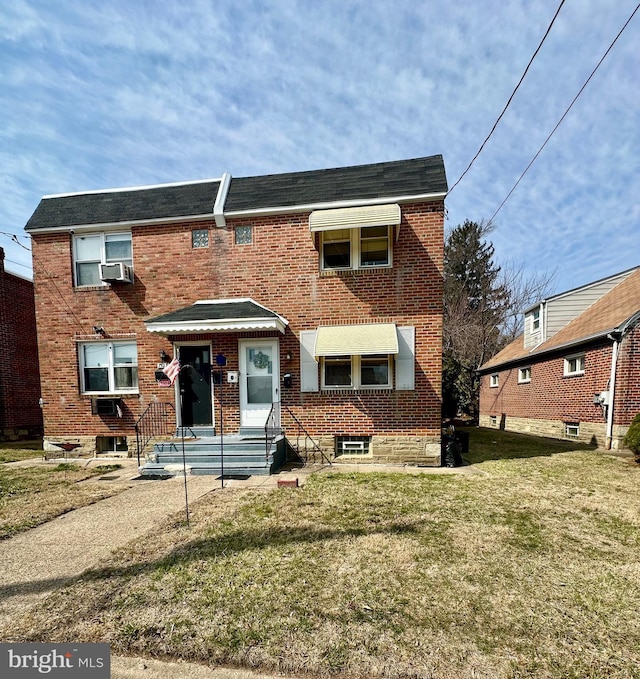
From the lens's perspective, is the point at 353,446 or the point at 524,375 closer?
the point at 353,446

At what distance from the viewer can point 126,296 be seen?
29.1 feet

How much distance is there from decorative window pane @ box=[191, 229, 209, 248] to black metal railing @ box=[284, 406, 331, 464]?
493 centimetres

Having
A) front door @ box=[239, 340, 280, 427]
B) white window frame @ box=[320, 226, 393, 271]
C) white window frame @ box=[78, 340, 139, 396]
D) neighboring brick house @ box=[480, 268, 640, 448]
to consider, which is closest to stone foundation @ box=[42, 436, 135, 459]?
white window frame @ box=[78, 340, 139, 396]

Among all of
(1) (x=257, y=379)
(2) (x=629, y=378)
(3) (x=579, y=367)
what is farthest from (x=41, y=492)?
(3) (x=579, y=367)

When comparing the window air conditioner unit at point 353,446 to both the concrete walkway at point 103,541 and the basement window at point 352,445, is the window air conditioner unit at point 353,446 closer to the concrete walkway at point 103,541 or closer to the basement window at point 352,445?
the basement window at point 352,445

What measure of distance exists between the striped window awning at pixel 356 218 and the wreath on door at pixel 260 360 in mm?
3363

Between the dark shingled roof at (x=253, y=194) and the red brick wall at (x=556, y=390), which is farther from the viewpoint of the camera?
the red brick wall at (x=556, y=390)

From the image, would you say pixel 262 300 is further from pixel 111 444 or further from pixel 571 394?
pixel 571 394

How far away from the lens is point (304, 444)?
8.16 meters

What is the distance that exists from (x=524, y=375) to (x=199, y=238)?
14.3 metres

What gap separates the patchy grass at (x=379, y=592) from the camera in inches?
91.7

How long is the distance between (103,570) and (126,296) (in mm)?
7192

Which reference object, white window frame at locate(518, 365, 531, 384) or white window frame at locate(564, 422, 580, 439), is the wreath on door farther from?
white window frame at locate(518, 365, 531, 384)

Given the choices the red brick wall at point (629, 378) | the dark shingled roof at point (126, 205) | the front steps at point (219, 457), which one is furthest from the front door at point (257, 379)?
the red brick wall at point (629, 378)
